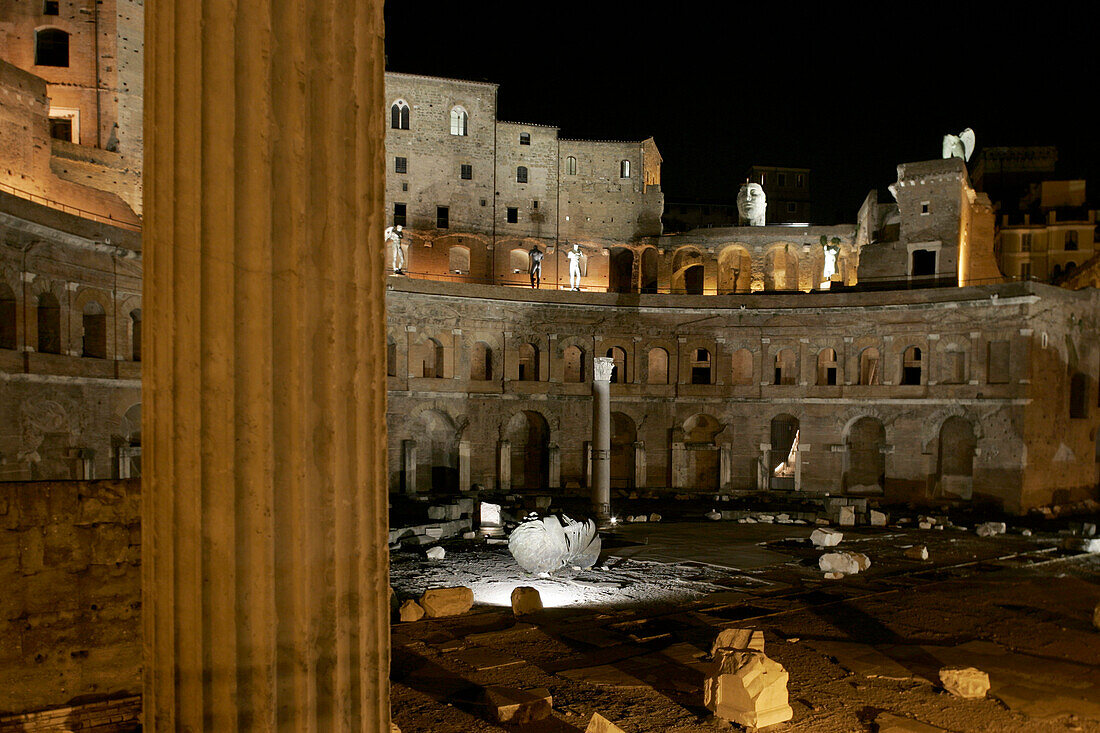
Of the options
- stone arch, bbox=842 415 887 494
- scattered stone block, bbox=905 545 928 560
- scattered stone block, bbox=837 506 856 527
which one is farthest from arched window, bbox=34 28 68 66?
stone arch, bbox=842 415 887 494

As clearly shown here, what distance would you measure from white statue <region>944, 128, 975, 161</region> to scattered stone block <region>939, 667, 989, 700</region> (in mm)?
35251

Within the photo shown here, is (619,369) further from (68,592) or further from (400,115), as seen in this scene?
(68,592)

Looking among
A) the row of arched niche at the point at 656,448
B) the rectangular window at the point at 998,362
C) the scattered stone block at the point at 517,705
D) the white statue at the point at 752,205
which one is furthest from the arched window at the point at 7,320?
the white statue at the point at 752,205

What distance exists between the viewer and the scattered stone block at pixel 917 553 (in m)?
17.9

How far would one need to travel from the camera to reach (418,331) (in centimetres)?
2891

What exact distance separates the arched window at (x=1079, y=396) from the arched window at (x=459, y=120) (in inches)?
1221

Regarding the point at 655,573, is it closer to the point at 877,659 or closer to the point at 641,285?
the point at 877,659

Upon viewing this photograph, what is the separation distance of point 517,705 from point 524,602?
16.4ft

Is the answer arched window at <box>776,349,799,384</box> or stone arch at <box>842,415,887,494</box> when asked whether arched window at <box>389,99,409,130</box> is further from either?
stone arch at <box>842,415,887,494</box>

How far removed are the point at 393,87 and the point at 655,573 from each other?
3055cm

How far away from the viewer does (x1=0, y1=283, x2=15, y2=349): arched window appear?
1733 cm

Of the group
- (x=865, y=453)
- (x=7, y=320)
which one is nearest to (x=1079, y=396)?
(x=865, y=453)

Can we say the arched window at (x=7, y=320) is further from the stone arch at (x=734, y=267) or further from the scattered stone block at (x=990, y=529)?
the stone arch at (x=734, y=267)

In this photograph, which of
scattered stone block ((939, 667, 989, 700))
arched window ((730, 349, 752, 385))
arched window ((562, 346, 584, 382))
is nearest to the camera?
scattered stone block ((939, 667, 989, 700))
